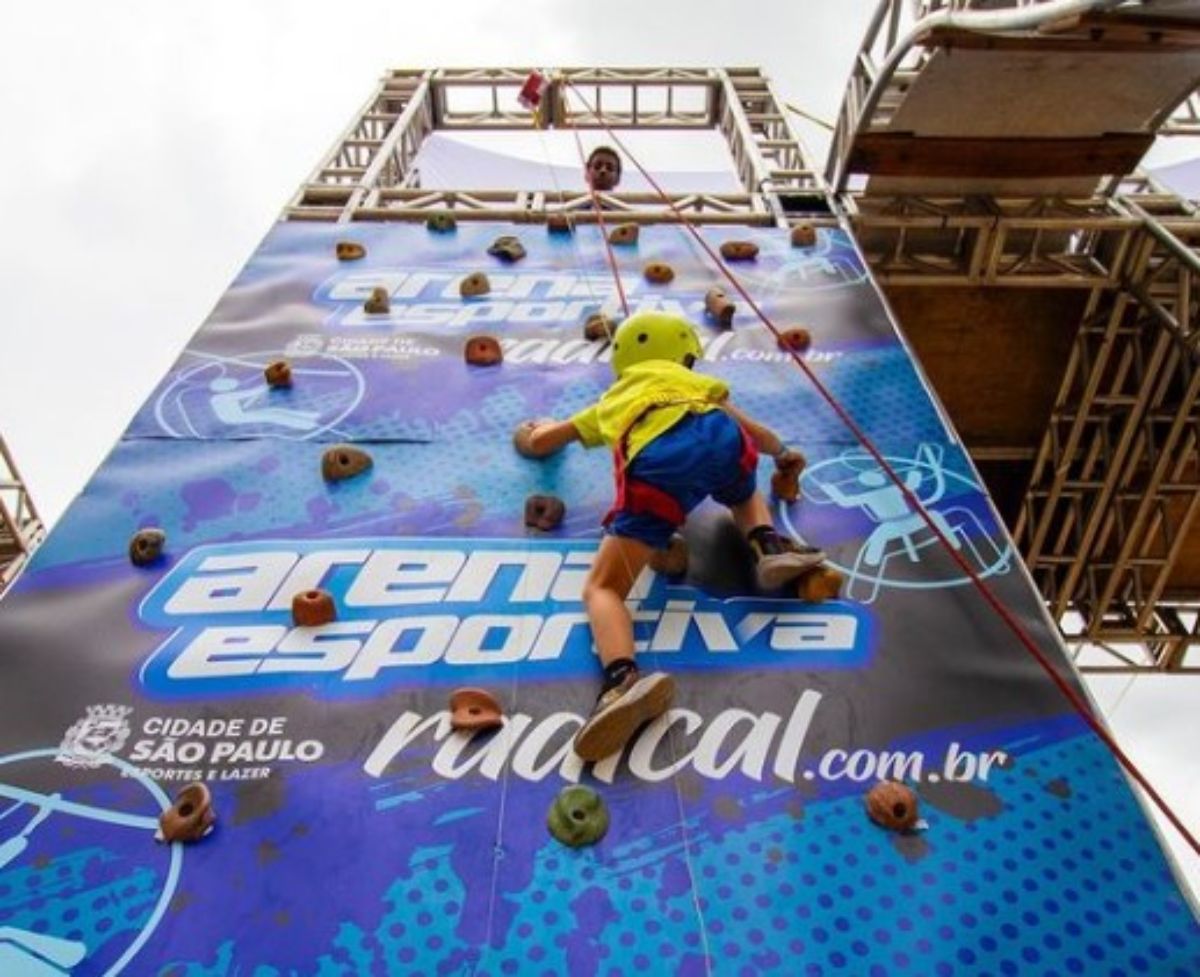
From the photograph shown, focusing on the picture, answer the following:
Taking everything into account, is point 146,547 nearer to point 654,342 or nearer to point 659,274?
point 654,342

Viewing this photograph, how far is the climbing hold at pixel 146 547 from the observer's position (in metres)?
2.85

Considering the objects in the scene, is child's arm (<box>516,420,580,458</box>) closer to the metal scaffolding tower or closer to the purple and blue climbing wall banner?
the purple and blue climbing wall banner

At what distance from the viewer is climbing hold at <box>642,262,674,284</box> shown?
4477 millimetres

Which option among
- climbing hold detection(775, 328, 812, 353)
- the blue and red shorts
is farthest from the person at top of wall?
the blue and red shorts

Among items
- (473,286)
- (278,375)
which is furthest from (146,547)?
(473,286)

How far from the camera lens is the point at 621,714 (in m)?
2.22

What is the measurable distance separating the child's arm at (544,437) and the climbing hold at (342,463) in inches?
23.7

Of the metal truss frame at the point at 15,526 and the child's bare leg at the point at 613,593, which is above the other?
the child's bare leg at the point at 613,593

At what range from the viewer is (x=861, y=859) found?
2057 mm

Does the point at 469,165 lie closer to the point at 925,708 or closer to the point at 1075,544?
the point at 1075,544

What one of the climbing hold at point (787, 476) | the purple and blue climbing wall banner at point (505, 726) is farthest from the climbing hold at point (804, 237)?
the climbing hold at point (787, 476)

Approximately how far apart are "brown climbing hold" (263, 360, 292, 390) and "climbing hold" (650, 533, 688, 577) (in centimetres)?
186

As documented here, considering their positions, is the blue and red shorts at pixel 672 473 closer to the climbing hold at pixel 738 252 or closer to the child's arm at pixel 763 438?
the child's arm at pixel 763 438

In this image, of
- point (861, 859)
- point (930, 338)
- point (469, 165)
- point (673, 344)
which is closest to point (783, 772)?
point (861, 859)
